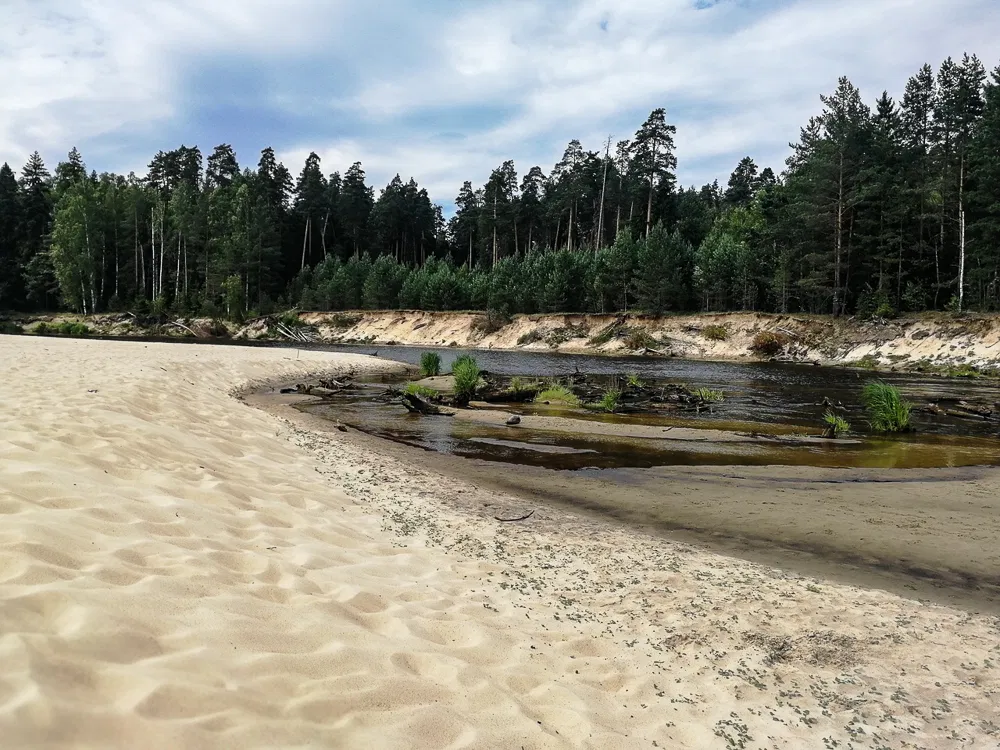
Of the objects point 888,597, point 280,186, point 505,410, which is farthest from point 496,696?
point 280,186

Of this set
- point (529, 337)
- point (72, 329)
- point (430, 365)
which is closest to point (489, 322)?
point (529, 337)

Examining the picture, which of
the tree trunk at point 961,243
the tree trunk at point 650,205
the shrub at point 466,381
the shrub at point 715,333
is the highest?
the tree trunk at point 650,205

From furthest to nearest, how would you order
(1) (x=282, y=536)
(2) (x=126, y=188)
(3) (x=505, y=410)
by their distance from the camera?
(2) (x=126, y=188)
(3) (x=505, y=410)
(1) (x=282, y=536)

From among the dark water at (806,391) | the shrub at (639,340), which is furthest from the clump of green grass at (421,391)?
the shrub at (639,340)

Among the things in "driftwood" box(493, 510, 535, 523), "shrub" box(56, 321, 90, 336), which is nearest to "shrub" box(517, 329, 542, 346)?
"shrub" box(56, 321, 90, 336)

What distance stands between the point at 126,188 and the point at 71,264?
41.0 ft

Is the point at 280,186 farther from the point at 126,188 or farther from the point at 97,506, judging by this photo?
the point at 97,506

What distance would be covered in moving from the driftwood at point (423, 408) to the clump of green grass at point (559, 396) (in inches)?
132

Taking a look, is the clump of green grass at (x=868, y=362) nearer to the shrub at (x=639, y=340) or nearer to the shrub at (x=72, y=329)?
the shrub at (x=639, y=340)

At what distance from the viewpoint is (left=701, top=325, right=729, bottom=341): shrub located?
4462cm

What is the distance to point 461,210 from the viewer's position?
10156 centimetres

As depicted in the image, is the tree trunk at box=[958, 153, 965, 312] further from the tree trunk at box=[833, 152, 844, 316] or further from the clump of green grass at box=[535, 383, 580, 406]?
the clump of green grass at box=[535, 383, 580, 406]

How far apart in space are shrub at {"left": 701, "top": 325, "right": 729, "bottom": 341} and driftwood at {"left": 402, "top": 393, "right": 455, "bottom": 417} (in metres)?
34.5

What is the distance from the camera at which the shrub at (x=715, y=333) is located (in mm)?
44625
